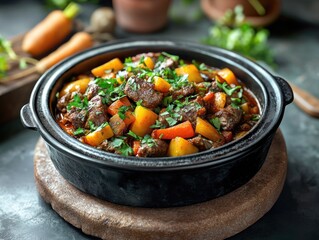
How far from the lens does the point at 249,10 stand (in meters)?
5.17

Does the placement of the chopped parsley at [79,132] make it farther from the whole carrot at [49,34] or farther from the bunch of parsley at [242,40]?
the bunch of parsley at [242,40]

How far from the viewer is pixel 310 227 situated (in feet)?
10.5

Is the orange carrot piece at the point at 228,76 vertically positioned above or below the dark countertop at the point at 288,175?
above

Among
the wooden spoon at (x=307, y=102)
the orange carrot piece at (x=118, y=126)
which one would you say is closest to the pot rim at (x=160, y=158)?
the orange carrot piece at (x=118, y=126)

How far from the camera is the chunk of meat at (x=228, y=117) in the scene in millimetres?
3018

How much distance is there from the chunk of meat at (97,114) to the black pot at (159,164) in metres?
0.19

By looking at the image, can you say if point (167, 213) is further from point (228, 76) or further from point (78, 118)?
point (228, 76)

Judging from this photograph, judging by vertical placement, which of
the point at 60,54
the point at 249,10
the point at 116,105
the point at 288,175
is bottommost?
the point at 288,175

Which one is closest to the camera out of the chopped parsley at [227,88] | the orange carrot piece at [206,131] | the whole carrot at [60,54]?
the orange carrot piece at [206,131]

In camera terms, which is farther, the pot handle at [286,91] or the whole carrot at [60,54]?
the whole carrot at [60,54]

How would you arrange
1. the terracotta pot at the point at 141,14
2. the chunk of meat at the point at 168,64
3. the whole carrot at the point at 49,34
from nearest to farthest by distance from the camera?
the chunk of meat at the point at 168,64, the whole carrot at the point at 49,34, the terracotta pot at the point at 141,14

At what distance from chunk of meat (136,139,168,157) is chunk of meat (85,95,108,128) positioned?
28 cm

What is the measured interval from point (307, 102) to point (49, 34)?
7.32 ft

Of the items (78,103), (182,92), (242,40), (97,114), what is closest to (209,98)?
(182,92)
